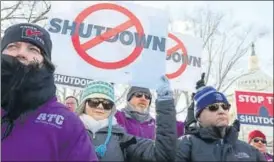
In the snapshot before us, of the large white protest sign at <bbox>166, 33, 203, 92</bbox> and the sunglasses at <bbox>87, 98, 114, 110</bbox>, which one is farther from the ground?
the large white protest sign at <bbox>166, 33, 203, 92</bbox>

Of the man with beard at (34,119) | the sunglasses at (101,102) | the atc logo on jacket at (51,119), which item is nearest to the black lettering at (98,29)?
the sunglasses at (101,102)

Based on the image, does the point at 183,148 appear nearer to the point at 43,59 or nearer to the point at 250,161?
the point at 250,161

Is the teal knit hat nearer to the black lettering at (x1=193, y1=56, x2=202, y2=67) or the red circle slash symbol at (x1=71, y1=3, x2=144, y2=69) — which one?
the red circle slash symbol at (x1=71, y1=3, x2=144, y2=69)

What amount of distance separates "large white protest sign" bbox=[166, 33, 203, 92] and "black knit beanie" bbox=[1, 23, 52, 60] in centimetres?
433

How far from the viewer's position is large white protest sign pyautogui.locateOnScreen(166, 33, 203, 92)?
6.64 metres

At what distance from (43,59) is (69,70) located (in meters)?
2.99

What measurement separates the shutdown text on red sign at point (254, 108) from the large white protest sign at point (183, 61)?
1.99 m

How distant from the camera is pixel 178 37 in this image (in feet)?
23.1

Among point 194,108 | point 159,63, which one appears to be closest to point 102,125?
point 194,108

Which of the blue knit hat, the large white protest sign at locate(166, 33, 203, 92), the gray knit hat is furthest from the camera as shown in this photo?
the large white protest sign at locate(166, 33, 203, 92)

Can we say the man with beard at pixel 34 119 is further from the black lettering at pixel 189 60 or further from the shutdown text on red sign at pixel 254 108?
the shutdown text on red sign at pixel 254 108

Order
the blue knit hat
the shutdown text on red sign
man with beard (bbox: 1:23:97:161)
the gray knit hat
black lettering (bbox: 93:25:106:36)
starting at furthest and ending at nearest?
the shutdown text on red sign < black lettering (bbox: 93:25:106:36) < the gray knit hat < the blue knit hat < man with beard (bbox: 1:23:97:161)

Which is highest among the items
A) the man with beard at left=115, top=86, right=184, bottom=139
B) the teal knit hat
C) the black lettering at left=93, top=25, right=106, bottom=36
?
the black lettering at left=93, top=25, right=106, bottom=36

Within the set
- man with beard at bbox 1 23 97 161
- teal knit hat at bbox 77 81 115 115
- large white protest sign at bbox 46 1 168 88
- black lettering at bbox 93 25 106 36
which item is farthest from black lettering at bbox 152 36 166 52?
man with beard at bbox 1 23 97 161
